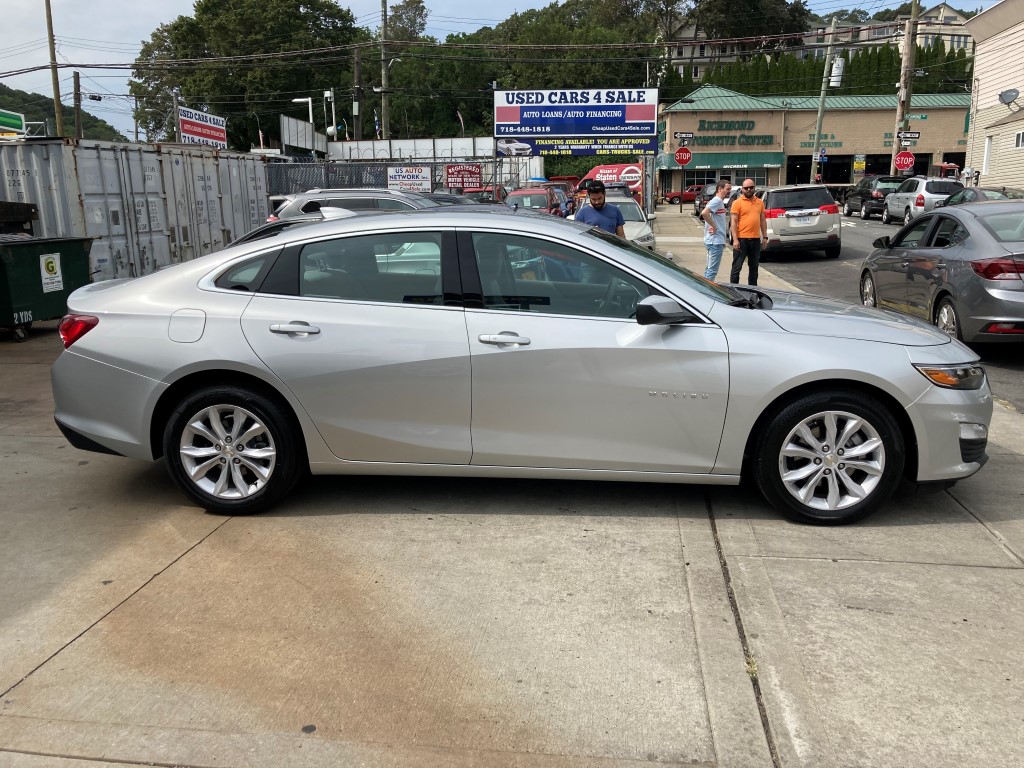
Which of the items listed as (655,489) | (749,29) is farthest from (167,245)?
(749,29)

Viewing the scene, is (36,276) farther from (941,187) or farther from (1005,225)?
(941,187)

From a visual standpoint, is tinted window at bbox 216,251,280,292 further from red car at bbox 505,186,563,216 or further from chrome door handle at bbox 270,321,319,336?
red car at bbox 505,186,563,216

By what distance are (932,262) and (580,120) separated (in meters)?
27.4

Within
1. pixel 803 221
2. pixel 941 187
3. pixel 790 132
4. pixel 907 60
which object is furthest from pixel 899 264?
pixel 790 132

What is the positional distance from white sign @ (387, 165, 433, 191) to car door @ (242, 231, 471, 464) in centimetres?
2337

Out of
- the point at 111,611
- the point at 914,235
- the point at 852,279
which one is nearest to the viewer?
the point at 111,611

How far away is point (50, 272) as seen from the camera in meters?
10.6

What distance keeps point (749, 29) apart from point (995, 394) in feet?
302

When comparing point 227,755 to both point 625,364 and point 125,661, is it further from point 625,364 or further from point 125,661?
point 625,364

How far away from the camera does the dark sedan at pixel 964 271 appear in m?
7.86

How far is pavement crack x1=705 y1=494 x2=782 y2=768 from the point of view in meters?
2.83

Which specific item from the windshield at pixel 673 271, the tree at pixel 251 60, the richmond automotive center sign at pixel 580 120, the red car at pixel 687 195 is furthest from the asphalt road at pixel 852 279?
the tree at pixel 251 60

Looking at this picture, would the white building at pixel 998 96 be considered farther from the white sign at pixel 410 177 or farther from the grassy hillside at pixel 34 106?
the grassy hillside at pixel 34 106

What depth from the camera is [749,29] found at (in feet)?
294
